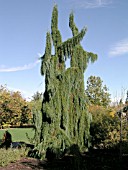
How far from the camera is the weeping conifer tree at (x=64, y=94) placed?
11.6 meters

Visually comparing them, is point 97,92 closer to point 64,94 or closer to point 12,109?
point 12,109

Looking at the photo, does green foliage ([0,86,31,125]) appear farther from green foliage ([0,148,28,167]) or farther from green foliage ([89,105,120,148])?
green foliage ([0,148,28,167])

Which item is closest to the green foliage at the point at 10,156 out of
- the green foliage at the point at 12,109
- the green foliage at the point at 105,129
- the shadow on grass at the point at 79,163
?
the shadow on grass at the point at 79,163

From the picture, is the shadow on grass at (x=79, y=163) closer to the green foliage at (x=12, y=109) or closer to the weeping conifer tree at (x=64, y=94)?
the weeping conifer tree at (x=64, y=94)

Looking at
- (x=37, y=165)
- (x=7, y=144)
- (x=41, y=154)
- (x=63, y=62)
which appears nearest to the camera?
(x=37, y=165)

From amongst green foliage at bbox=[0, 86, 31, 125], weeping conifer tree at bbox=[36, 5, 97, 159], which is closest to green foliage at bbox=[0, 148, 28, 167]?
weeping conifer tree at bbox=[36, 5, 97, 159]

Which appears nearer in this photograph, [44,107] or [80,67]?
[44,107]

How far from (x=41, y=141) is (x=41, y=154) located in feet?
2.14

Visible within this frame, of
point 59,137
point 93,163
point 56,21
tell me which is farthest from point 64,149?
point 56,21

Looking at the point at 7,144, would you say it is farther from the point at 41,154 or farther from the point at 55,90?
the point at 55,90

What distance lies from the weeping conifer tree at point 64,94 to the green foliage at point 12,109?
84.1ft

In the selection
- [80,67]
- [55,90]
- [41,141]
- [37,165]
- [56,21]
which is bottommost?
[37,165]

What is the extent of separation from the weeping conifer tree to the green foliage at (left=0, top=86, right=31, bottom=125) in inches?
1009

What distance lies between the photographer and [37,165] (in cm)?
1017
